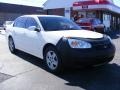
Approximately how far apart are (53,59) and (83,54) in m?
0.94

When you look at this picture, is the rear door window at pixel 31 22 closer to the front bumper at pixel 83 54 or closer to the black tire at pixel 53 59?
the black tire at pixel 53 59

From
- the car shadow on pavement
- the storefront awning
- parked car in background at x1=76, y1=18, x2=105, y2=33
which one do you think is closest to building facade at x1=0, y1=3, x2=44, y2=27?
the storefront awning

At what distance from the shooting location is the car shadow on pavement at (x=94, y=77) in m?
5.68

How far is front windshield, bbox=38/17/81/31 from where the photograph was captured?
7464mm

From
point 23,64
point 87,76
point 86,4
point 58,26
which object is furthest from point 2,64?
point 86,4

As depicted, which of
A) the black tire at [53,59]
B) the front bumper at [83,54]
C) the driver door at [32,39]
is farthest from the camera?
the driver door at [32,39]

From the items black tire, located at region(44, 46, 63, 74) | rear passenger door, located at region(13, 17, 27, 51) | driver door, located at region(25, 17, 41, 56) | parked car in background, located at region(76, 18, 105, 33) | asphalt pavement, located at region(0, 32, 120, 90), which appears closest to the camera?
asphalt pavement, located at region(0, 32, 120, 90)

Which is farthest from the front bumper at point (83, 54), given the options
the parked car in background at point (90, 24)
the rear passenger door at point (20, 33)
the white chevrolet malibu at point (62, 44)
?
the parked car in background at point (90, 24)

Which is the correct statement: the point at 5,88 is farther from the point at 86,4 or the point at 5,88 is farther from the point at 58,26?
the point at 86,4

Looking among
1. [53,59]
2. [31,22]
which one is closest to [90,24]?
[31,22]

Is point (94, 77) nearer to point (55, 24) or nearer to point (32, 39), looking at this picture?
point (55, 24)

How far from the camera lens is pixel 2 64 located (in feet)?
25.5

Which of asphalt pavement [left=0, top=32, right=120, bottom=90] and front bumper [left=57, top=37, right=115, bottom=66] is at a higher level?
front bumper [left=57, top=37, right=115, bottom=66]

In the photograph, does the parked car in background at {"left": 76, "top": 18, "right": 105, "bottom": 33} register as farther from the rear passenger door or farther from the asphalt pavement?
the asphalt pavement
